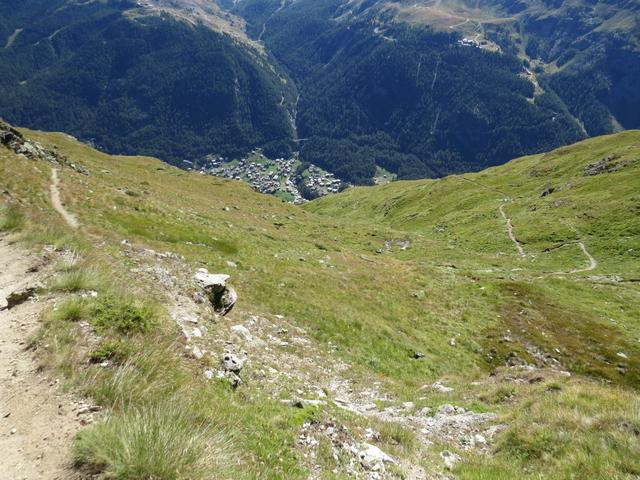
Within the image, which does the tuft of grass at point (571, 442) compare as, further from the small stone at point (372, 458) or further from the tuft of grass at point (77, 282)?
the tuft of grass at point (77, 282)

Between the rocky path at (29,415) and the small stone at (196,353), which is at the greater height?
the rocky path at (29,415)

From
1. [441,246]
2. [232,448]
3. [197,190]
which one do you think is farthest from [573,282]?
[197,190]

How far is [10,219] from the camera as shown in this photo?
1661cm

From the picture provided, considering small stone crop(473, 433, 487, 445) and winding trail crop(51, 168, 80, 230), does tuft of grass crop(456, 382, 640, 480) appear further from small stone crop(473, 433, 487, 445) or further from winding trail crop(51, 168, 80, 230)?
winding trail crop(51, 168, 80, 230)

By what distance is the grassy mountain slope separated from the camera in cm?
749

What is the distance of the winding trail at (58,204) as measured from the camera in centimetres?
2764

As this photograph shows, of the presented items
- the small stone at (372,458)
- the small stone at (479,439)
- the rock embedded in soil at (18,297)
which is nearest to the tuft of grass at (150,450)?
the small stone at (372,458)

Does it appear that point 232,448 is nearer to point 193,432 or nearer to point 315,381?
point 193,432

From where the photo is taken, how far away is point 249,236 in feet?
149

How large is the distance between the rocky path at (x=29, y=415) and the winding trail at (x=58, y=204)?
60.6 ft

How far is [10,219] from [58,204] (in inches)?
707

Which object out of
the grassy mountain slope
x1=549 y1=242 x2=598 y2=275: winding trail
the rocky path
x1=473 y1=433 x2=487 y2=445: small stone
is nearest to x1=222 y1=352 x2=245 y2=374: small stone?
the grassy mountain slope

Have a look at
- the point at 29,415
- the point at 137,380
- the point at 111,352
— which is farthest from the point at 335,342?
the point at 29,415

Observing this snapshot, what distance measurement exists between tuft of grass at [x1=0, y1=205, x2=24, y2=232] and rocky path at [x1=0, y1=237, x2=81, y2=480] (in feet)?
29.0
